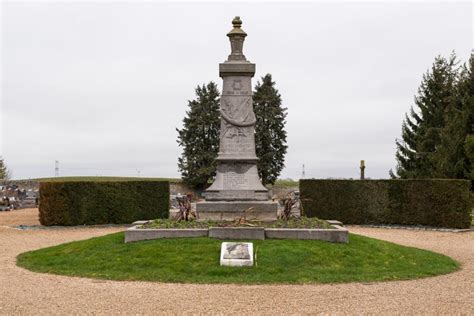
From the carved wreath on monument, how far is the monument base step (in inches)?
90.0

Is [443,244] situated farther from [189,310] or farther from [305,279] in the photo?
[189,310]

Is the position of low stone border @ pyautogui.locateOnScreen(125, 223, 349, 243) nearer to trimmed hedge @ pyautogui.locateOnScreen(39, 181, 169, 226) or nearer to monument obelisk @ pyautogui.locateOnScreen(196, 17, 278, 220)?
monument obelisk @ pyautogui.locateOnScreen(196, 17, 278, 220)

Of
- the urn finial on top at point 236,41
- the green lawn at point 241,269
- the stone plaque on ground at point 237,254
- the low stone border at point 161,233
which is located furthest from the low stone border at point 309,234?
the urn finial on top at point 236,41

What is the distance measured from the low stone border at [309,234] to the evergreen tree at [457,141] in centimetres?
2276

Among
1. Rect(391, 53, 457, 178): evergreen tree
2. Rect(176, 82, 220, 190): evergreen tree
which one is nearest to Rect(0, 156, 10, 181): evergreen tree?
Rect(176, 82, 220, 190): evergreen tree

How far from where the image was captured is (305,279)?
34.8 feet

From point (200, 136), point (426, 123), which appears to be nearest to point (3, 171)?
point (200, 136)

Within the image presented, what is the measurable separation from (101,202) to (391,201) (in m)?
11.5

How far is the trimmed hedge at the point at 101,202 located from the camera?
2248 cm

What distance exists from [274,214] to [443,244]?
18.3 ft

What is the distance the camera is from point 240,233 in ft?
42.5

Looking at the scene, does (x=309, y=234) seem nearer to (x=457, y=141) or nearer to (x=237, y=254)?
(x=237, y=254)

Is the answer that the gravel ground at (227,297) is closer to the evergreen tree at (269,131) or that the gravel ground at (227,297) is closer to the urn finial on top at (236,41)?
the urn finial on top at (236,41)

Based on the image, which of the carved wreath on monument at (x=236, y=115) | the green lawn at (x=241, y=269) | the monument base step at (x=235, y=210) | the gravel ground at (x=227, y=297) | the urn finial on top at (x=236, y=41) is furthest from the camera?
the urn finial on top at (x=236, y=41)
